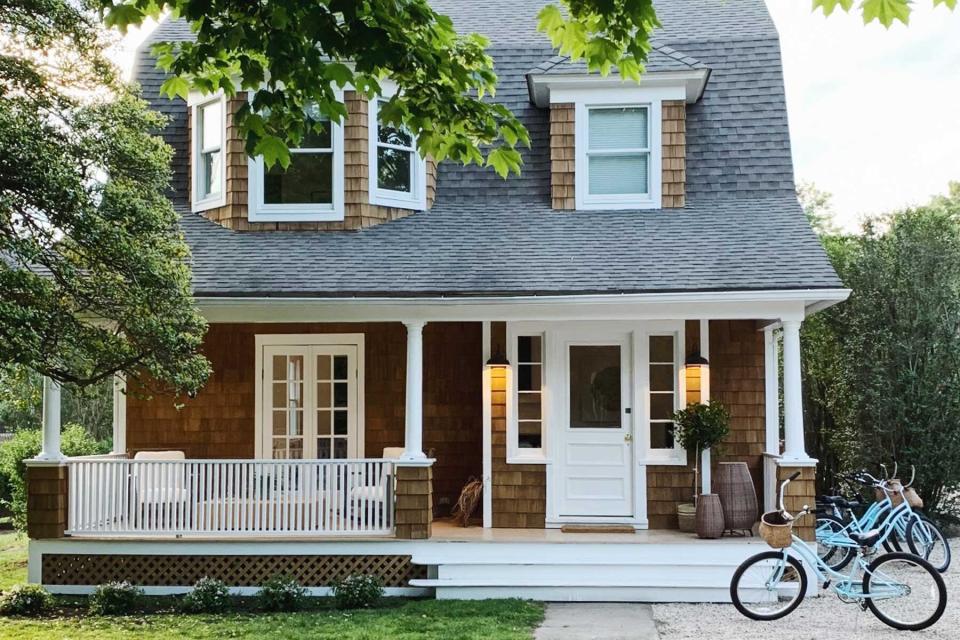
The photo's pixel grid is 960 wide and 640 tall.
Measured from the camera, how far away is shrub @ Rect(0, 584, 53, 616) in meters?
9.54

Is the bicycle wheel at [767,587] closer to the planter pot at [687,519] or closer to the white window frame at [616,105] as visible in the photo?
the planter pot at [687,519]

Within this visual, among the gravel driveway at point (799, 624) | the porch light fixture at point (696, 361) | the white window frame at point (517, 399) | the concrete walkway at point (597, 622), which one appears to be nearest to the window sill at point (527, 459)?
the white window frame at point (517, 399)

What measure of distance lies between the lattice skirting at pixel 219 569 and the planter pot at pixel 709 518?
2863 mm

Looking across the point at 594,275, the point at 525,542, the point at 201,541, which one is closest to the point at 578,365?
the point at 594,275

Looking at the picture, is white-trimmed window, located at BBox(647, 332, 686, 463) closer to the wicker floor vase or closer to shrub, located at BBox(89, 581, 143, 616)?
the wicker floor vase

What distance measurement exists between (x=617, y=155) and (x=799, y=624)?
593 cm

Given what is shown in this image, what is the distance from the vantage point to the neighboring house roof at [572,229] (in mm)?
10570

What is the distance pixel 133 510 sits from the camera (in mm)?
10422

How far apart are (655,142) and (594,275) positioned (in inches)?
95.4

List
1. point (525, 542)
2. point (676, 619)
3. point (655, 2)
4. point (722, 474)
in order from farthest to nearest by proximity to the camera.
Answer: point (655, 2) → point (722, 474) → point (525, 542) → point (676, 619)

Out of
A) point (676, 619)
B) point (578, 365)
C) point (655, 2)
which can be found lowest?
point (676, 619)

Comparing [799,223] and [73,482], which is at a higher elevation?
[799,223]

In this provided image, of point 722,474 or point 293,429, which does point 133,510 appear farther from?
point 722,474

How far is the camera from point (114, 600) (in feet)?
31.6
